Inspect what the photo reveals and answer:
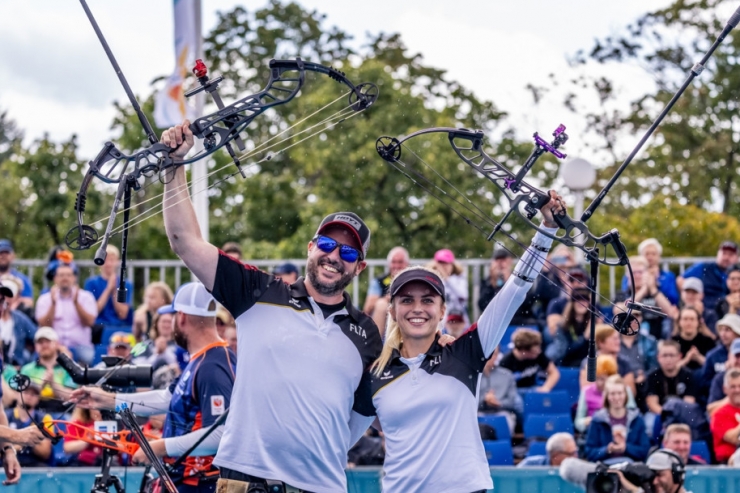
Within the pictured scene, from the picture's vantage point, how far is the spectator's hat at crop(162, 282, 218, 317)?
6.73 m

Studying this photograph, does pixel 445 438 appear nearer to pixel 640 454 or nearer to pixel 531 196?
pixel 531 196

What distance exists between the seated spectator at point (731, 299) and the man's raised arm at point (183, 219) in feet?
25.1

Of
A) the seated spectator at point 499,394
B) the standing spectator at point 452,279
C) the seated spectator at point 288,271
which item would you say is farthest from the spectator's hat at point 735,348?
the seated spectator at point 288,271

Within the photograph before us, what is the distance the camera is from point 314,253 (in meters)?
5.74

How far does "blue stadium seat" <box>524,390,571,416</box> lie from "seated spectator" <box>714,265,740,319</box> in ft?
7.07

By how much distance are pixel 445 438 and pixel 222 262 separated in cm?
133

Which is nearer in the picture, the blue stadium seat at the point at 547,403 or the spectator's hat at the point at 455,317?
the blue stadium seat at the point at 547,403

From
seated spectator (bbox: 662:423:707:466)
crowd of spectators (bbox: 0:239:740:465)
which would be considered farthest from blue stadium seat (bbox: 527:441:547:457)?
seated spectator (bbox: 662:423:707:466)

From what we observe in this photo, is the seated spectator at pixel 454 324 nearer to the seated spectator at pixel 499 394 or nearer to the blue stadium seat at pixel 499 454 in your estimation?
the seated spectator at pixel 499 394

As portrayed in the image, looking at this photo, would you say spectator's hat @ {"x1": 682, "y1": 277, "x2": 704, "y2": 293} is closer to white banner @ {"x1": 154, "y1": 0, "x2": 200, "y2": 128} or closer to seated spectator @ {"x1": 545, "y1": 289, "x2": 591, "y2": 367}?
seated spectator @ {"x1": 545, "y1": 289, "x2": 591, "y2": 367}

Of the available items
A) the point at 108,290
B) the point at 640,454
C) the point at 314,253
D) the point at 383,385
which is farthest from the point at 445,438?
the point at 108,290

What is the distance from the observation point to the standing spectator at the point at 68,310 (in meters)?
12.3

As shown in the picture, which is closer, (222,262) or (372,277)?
(222,262)

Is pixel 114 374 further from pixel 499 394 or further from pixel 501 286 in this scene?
pixel 501 286
